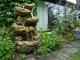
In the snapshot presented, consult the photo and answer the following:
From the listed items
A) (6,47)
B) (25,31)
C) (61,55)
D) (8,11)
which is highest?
(8,11)

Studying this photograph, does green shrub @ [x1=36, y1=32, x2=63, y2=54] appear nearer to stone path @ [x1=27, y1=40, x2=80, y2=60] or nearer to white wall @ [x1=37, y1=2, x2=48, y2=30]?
stone path @ [x1=27, y1=40, x2=80, y2=60]

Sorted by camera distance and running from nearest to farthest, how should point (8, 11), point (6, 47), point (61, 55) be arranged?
point (6, 47), point (61, 55), point (8, 11)

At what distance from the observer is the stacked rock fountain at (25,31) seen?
870 cm

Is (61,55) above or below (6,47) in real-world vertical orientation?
below

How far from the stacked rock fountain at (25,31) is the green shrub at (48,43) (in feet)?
1.39

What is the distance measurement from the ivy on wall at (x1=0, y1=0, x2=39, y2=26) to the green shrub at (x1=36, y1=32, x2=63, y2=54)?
2.20 metres

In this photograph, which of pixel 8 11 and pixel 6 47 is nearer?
pixel 6 47

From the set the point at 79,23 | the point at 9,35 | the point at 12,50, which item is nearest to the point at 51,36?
the point at 9,35

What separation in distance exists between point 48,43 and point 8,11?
331cm

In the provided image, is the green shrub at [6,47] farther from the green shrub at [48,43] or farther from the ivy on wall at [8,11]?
the ivy on wall at [8,11]

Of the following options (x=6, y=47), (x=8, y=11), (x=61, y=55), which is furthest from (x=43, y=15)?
(x=6, y=47)

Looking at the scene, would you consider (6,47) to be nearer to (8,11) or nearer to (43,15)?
(8,11)

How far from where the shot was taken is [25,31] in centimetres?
891

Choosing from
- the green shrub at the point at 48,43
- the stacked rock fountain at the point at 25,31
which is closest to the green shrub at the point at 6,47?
the stacked rock fountain at the point at 25,31
